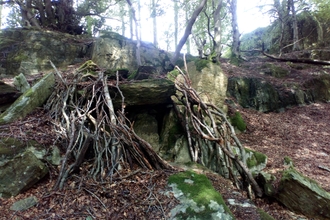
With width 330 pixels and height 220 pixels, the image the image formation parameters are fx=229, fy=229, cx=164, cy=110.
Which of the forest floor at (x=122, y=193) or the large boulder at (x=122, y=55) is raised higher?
the large boulder at (x=122, y=55)

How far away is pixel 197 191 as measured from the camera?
3379 mm

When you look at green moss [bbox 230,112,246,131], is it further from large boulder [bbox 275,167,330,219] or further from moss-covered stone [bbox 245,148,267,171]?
large boulder [bbox 275,167,330,219]

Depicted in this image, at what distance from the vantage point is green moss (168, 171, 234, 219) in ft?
9.83

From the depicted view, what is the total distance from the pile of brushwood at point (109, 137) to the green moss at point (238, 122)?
1733 mm

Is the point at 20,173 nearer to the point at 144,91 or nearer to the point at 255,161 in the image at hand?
the point at 144,91

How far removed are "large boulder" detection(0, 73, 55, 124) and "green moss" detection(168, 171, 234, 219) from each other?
11.7ft

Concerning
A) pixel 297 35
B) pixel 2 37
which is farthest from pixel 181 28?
pixel 2 37

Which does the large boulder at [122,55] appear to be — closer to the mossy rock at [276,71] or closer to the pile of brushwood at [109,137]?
the pile of brushwood at [109,137]

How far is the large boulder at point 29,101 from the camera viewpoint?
4807mm

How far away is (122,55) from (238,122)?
18.2 feet

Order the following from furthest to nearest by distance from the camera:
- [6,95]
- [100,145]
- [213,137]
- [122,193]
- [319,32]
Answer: [319,32], [6,95], [213,137], [100,145], [122,193]

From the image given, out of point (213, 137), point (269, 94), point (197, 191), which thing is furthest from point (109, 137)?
point (269, 94)

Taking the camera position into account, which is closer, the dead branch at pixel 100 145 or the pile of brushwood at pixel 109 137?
the dead branch at pixel 100 145

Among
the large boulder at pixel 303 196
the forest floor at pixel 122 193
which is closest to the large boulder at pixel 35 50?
the forest floor at pixel 122 193
